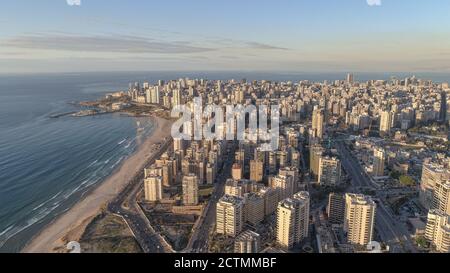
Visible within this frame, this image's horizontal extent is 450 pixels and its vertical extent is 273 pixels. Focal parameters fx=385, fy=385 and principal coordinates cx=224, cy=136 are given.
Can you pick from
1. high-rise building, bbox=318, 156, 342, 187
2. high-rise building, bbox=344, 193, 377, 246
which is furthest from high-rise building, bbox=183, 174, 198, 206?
high-rise building, bbox=318, 156, 342, 187

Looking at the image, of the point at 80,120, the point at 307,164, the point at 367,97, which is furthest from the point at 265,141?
the point at 367,97

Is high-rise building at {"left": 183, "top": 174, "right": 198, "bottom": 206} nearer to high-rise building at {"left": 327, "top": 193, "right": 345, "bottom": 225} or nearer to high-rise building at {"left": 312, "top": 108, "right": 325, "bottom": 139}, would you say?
high-rise building at {"left": 327, "top": 193, "right": 345, "bottom": 225}

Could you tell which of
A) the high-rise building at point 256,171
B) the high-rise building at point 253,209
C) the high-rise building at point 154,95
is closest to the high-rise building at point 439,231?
the high-rise building at point 253,209

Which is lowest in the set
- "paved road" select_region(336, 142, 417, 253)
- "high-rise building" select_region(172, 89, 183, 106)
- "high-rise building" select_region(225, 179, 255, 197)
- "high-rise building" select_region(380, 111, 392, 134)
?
"paved road" select_region(336, 142, 417, 253)

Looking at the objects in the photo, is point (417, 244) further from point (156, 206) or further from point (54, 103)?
point (54, 103)

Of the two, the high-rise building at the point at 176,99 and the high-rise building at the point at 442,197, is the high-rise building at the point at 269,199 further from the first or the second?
the high-rise building at the point at 176,99

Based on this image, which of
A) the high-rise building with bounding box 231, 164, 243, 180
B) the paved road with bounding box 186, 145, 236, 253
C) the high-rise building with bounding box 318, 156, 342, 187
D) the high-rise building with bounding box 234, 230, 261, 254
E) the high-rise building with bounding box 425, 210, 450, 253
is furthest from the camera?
the high-rise building with bounding box 231, 164, 243, 180
